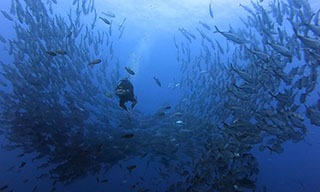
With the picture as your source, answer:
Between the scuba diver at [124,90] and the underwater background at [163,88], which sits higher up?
the underwater background at [163,88]

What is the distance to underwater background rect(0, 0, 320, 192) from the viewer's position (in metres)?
9.83

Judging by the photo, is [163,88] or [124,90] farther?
[163,88]

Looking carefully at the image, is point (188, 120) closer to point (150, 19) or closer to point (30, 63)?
point (30, 63)

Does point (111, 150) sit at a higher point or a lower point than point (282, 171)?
lower

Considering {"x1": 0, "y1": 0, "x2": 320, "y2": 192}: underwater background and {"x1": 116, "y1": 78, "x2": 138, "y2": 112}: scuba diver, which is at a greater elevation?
{"x1": 0, "y1": 0, "x2": 320, "y2": 192}: underwater background

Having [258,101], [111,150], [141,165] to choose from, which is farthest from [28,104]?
[141,165]

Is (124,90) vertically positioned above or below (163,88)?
below

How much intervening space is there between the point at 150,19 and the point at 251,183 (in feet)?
52.3

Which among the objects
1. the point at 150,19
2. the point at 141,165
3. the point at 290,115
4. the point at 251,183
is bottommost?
the point at 251,183

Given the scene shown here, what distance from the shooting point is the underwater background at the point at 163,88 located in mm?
9828

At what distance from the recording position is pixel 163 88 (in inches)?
1194

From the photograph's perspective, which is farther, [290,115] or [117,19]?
[117,19]

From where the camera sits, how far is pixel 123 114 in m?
18.9

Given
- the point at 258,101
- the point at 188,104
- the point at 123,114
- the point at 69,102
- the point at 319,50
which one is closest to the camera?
the point at 319,50
